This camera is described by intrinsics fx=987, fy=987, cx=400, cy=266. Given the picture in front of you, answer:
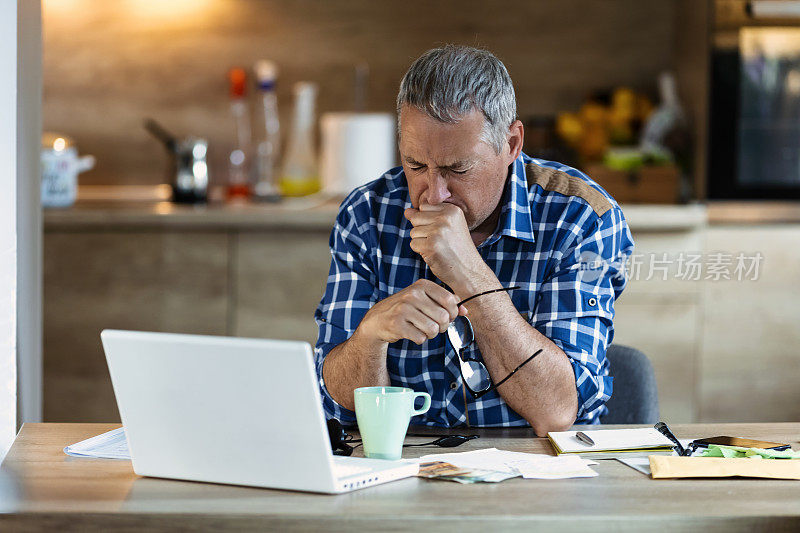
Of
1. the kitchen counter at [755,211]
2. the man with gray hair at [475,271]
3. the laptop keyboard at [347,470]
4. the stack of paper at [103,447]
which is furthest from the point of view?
the kitchen counter at [755,211]

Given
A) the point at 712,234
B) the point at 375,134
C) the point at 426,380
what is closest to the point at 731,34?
the point at 712,234

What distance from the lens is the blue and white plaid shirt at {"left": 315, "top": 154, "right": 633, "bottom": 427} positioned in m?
1.57

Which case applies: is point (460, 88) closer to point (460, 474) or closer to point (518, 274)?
point (518, 274)

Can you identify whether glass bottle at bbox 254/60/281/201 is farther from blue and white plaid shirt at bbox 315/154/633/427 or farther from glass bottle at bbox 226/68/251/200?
blue and white plaid shirt at bbox 315/154/633/427

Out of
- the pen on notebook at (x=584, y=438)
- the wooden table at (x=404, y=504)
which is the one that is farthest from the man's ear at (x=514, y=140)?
the wooden table at (x=404, y=504)

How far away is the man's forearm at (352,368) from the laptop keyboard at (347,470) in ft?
1.17

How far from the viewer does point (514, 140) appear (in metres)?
1.66

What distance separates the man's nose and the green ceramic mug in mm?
443

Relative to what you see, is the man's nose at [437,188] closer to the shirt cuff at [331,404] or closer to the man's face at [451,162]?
the man's face at [451,162]

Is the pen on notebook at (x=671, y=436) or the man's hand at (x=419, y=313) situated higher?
the man's hand at (x=419, y=313)

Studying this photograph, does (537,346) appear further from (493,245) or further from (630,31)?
(630,31)

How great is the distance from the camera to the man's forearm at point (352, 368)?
1521 millimetres

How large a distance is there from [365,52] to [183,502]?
255 cm

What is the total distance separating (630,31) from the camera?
3385mm
